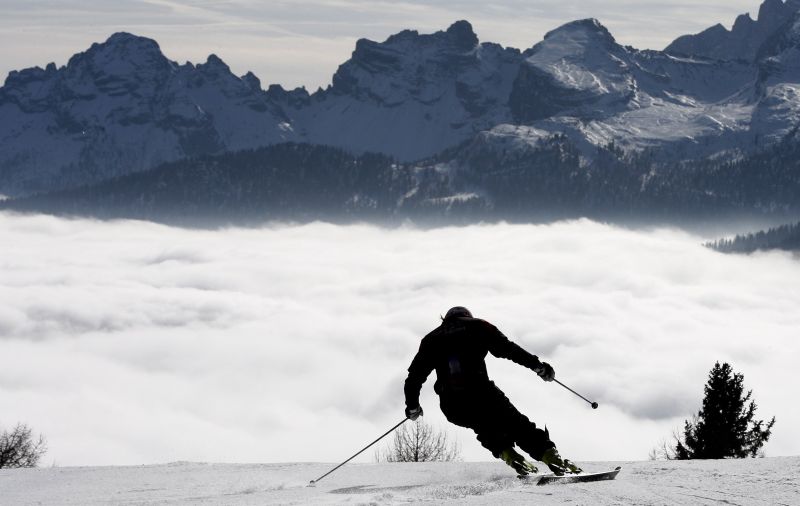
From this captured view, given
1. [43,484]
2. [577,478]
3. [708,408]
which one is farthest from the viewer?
[708,408]

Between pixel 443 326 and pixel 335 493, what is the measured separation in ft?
8.90

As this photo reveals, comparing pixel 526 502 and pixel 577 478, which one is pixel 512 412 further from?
pixel 526 502

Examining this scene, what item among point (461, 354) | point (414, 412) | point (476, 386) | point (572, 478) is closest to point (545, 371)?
point (476, 386)

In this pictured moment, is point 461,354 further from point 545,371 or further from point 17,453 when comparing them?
point 17,453

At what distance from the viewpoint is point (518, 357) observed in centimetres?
1330

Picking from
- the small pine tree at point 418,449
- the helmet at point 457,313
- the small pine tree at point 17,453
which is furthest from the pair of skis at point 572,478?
the small pine tree at point 418,449

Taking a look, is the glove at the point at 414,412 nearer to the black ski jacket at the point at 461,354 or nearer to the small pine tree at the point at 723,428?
the black ski jacket at the point at 461,354

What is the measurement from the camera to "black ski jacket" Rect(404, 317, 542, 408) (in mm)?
13414

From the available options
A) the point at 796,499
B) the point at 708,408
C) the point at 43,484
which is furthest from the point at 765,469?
the point at 708,408

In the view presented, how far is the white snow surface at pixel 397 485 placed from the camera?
457 inches

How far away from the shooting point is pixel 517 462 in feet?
46.0

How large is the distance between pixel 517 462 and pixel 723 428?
32.6 meters

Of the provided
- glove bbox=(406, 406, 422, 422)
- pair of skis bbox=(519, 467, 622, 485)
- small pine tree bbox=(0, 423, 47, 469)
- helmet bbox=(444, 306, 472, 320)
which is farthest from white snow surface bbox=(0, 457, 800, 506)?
small pine tree bbox=(0, 423, 47, 469)

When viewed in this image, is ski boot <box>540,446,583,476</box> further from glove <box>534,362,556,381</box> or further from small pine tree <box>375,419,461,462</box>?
small pine tree <box>375,419,461,462</box>
